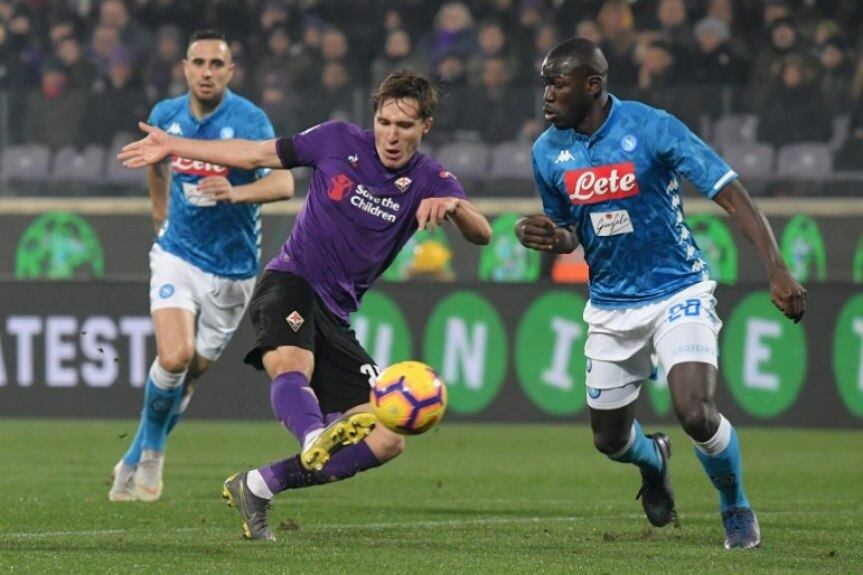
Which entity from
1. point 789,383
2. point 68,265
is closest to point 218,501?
point 789,383

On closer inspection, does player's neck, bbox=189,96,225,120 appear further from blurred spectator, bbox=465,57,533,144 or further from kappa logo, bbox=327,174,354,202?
blurred spectator, bbox=465,57,533,144

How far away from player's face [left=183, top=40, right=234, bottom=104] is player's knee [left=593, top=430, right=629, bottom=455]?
3312 millimetres

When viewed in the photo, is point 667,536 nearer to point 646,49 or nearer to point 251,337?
point 251,337

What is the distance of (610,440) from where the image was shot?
24.2 ft

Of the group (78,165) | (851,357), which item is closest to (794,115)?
(851,357)

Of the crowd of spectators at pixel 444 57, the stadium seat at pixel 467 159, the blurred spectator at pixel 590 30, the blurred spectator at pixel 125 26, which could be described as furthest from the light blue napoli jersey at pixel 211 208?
the blurred spectator at pixel 125 26

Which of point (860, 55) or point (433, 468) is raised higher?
point (860, 55)

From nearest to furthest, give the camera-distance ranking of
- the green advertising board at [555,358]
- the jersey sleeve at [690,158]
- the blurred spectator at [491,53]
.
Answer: the jersey sleeve at [690,158], the green advertising board at [555,358], the blurred spectator at [491,53]

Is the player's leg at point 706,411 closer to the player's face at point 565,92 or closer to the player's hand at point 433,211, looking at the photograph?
the player's face at point 565,92

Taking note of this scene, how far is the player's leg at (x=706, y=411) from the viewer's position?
22.0ft

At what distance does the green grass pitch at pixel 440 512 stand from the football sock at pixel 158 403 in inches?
14.8

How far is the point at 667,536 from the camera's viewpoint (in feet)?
24.2

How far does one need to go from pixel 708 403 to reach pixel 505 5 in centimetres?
1275

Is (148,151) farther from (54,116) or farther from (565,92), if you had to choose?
(54,116)
